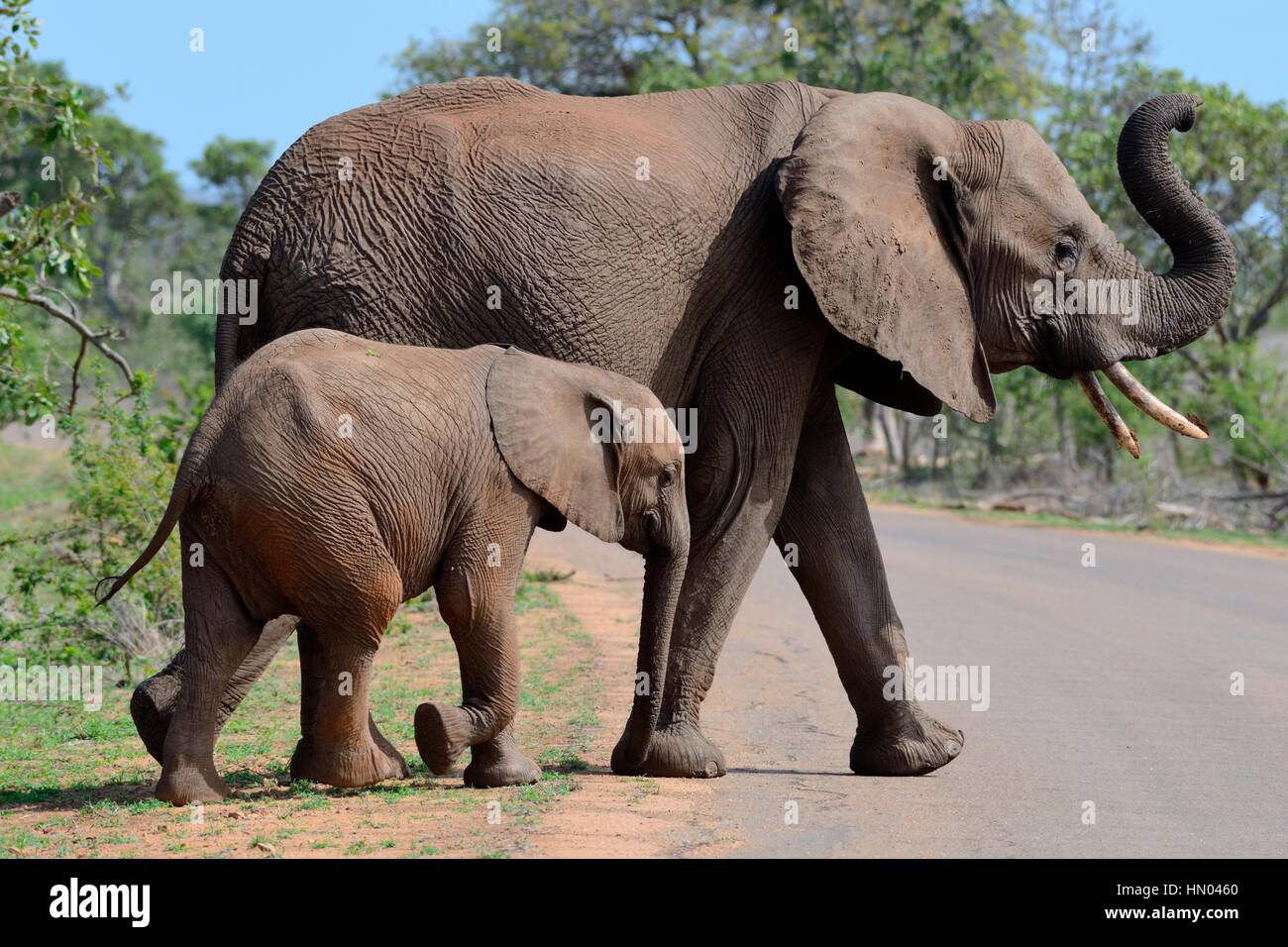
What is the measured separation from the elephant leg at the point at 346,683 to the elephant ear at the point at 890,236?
7.56ft

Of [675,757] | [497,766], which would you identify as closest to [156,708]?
[497,766]

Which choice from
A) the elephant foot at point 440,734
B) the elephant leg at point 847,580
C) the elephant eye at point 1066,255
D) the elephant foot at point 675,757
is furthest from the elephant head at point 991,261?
the elephant foot at point 440,734

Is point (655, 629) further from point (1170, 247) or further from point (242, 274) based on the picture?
point (1170, 247)

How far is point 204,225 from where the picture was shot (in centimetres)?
5353

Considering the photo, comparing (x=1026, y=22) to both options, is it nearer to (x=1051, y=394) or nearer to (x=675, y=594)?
(x=1051, y=394)

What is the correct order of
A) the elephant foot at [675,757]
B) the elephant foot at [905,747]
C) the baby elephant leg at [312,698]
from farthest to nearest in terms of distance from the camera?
the elephant foot at [905,747]
the elephant foot at [675,757]
the baby elephant leg at [312,698]

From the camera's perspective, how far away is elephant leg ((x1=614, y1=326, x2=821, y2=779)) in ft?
25.7

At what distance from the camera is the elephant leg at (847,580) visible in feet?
27.2

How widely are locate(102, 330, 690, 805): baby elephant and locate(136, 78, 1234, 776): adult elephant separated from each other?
368 mm

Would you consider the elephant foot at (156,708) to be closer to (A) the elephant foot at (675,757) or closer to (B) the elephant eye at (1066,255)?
(A) the elephant foot at (675,757)

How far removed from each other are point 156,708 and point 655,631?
2.02 m

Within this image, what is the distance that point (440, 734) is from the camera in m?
6.85

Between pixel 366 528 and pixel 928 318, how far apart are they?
277 cm
